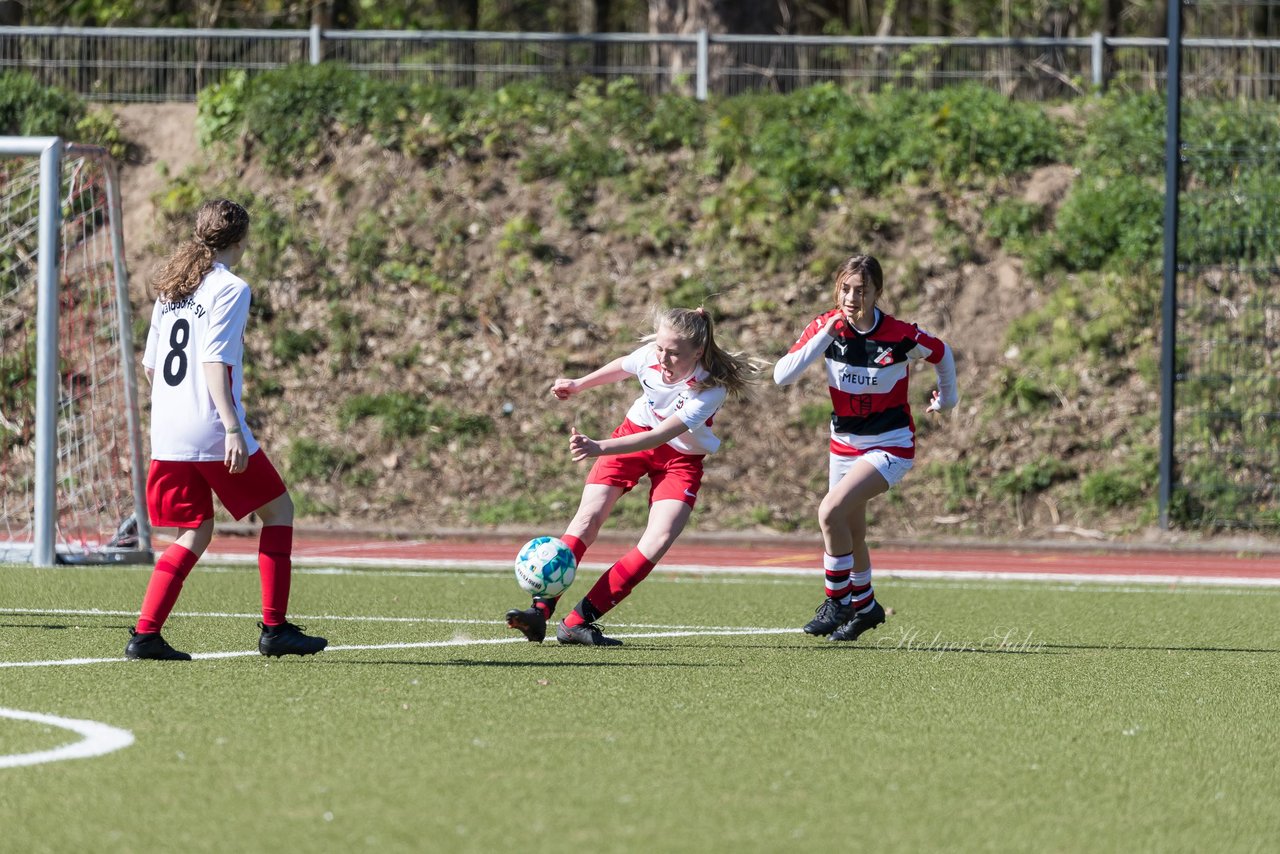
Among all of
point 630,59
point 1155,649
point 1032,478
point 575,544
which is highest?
point 630,59

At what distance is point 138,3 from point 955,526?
1702 centimetres

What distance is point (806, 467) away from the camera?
56.4ft

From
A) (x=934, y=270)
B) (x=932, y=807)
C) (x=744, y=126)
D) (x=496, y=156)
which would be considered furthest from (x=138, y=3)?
(x=932, y=807)

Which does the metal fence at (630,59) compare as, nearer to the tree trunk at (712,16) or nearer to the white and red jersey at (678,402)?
the tree trunk at (712,16)

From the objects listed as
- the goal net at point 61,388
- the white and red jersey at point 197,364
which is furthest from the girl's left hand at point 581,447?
the goal net at point 61,388

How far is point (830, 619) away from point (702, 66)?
13.6 m

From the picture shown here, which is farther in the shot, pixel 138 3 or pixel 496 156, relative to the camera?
pixel 138 3

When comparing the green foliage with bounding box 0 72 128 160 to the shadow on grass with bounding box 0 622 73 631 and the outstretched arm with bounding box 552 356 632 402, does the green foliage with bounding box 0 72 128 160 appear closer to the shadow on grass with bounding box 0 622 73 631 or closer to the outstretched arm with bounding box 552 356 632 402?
the shadow on grass with bounding box 0 622 73 631

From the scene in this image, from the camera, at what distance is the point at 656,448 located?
8305 mm

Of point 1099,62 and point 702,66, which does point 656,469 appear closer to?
point 702,66

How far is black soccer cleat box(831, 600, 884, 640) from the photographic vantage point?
8422mm

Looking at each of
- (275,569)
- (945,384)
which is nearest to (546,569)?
(275,569)

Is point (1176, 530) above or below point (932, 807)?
below

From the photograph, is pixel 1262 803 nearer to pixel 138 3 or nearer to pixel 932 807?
pixel 932 807
